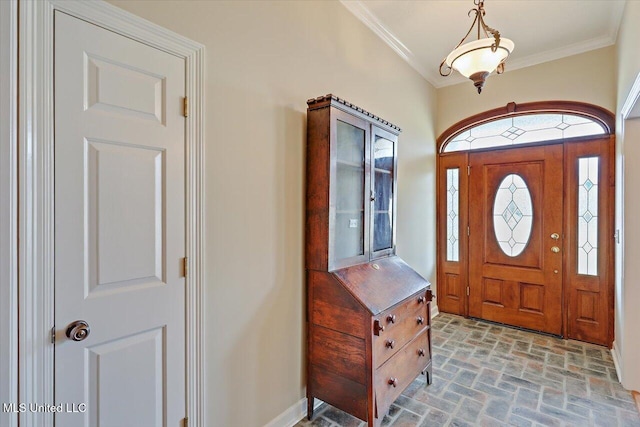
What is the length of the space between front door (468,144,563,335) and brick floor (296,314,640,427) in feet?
1.37

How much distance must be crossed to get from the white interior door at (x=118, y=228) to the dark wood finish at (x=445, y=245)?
3555 millimetres

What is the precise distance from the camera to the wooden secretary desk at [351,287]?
187 cm

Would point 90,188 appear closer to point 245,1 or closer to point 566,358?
point 245,1

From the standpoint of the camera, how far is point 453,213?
13.5ft

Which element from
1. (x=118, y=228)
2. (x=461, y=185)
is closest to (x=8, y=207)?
(x=118, y=228)

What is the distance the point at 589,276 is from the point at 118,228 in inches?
169

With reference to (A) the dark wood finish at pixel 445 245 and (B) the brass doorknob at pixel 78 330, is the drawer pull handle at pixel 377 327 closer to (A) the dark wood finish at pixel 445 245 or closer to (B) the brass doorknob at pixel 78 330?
(B) the brass doorknob at pixel 78 330

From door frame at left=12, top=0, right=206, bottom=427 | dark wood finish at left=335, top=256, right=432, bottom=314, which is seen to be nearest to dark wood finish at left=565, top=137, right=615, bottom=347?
dark wood finish at left=335, top=256, right=432, bottom=314

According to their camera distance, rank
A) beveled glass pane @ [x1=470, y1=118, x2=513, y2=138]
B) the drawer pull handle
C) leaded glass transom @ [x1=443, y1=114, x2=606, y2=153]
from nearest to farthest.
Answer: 1. the drawer pull handle
2. leaded glass transom @ [x1=443, y1=114, x2=606, y2=153]
3. beveled glass pane @ [x1=470, y1=118, x2=513, y2=138]

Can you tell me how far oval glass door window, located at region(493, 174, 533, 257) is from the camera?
358 centimetres

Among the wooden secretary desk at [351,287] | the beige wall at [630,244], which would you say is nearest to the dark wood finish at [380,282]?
the wooden secretary desk at [351,287]

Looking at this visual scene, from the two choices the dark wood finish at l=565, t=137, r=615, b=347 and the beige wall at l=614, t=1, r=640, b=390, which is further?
the dark wood finish at l=565, t=137, r=615, b=347

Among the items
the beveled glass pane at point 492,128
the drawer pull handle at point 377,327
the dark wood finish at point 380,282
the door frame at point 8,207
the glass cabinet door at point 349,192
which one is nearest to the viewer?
the door frame at point 8,207

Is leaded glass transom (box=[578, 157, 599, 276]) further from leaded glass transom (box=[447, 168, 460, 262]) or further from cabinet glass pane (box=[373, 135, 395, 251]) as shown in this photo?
cabinet glass pane (box=[373, 135, 395, 251])
